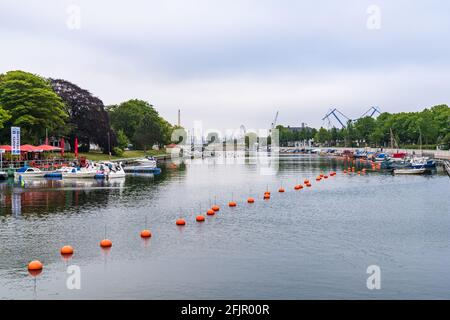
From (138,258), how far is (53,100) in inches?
4091

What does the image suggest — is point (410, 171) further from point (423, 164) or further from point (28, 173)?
point (28, 173)

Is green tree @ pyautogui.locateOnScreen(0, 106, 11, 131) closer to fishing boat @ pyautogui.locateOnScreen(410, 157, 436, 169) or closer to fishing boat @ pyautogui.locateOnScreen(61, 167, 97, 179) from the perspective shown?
→ fishing boat @ pyautogui.locateOnScreen(61, 167, 97, 179)

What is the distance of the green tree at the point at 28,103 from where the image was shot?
120875 mm

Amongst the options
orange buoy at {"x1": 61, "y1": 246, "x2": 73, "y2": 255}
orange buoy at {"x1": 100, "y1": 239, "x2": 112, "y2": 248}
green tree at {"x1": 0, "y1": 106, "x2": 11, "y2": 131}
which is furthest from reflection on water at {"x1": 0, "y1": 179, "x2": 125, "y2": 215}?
green tree at {"x1": 0, "y1": 106, "x2": 11, "y2": 131}

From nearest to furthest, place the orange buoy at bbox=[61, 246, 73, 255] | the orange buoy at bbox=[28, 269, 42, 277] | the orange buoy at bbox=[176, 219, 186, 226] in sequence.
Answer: the orange buoy at bbox=[28, 269, 42, 277] < the orange buoy at bbox=[61, 246, 73, 255] < the orange buoy at bbox=[176, 219, 186, 226]

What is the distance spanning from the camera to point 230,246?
39.4 m

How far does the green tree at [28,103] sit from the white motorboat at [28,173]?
934 inches

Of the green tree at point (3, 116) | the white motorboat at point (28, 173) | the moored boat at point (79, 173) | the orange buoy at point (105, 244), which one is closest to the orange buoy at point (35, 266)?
the orange buoy at point (105, 244)

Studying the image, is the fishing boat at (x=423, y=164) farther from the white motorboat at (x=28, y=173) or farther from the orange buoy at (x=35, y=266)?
the orange buoy at (x=35, y=266)

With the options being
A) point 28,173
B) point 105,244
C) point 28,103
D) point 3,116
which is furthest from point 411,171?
Answer: point 105,244

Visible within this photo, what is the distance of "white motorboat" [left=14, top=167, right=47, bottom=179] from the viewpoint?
95.9 meters

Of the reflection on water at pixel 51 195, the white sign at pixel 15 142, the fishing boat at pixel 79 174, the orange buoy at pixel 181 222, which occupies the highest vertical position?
the white sign at pixel 15 142

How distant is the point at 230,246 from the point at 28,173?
69.9 meters

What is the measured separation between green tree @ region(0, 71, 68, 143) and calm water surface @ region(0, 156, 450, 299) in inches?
2114
